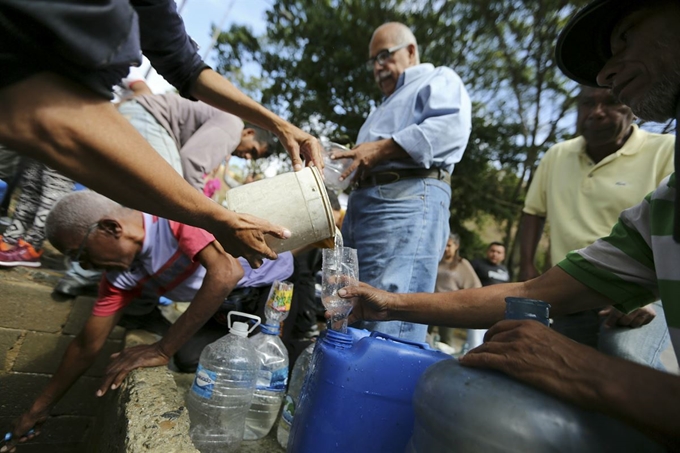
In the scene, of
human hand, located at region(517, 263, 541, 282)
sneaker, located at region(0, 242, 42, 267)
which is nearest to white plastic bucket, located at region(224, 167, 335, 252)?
human hand, located at region(517, 263, 541, 282)

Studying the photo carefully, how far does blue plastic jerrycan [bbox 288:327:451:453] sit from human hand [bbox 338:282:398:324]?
240mm

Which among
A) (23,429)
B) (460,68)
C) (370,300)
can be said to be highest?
(460,68)

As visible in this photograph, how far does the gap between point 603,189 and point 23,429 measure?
3.30m

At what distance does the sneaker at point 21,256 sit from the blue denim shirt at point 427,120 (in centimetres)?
252

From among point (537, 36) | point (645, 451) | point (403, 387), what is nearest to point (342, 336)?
point (403, 387)

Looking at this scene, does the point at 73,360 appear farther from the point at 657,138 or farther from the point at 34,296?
the point at 657,138

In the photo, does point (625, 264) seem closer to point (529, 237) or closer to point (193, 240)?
point (529, 237)

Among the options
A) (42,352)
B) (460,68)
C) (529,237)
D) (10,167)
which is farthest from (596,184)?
(460,68)

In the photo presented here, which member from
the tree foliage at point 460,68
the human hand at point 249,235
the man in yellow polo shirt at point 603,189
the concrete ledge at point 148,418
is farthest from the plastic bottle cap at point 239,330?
the tree foliage at point 460,68

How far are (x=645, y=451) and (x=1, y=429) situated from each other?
3.34 m

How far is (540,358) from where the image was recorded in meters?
0.92

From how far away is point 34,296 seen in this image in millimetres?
2777

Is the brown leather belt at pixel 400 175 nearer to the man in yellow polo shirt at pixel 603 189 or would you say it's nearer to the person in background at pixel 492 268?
the man in yellow polo shirt at pixel 603 189

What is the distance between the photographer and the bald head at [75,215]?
2020mm
